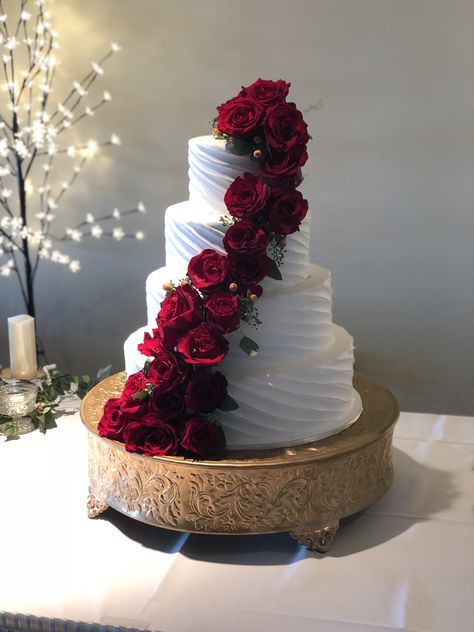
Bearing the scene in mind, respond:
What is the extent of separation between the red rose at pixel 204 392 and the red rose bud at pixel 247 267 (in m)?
0.20

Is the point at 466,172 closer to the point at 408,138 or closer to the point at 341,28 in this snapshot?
the point at 408,138

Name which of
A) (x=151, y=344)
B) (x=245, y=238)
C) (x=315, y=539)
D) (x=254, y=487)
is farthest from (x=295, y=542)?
(x=245, y=238)

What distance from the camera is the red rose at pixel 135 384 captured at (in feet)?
5.58

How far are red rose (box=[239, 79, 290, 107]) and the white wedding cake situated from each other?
0.39 ft

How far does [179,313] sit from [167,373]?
0.41 ft

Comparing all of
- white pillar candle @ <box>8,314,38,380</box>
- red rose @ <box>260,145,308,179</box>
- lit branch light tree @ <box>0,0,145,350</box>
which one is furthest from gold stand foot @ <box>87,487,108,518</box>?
lit branch light tree @ <box>0,0,145,350</box>

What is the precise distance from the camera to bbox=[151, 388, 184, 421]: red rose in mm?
1646

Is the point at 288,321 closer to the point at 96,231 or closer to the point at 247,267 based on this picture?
the point at 247,267

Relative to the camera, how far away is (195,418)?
164 cm

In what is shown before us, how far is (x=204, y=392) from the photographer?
63.4 inches

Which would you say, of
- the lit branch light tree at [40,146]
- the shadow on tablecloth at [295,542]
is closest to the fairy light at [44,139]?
the lit branch light tree at [40,146]

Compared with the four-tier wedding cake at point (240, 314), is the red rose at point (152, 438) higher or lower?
lower

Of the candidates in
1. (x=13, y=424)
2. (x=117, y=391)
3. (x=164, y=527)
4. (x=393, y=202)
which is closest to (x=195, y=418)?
(x=164, y=527)

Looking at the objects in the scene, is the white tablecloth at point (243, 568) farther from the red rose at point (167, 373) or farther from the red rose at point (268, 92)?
the red rose at point (268, 92)
